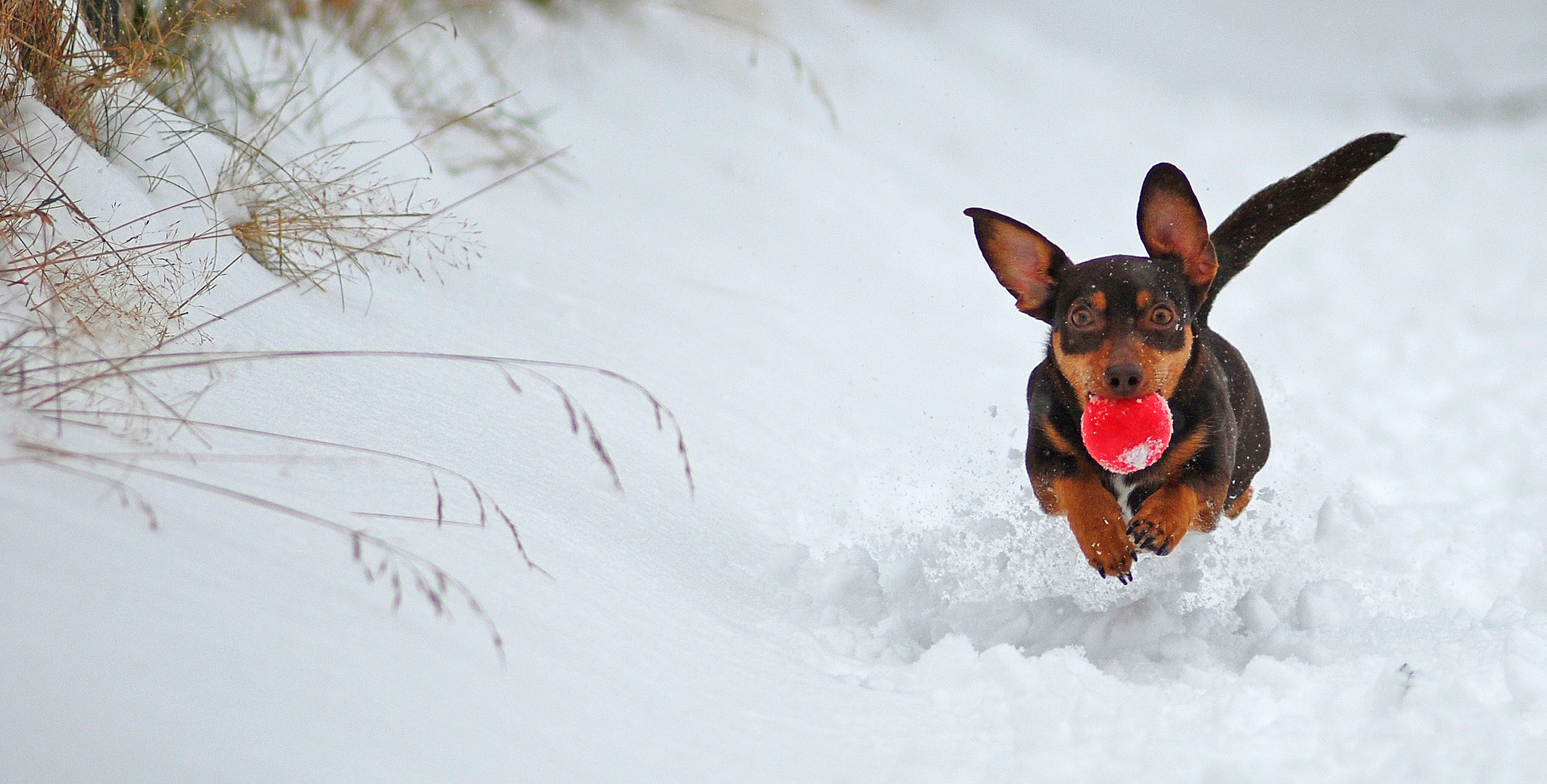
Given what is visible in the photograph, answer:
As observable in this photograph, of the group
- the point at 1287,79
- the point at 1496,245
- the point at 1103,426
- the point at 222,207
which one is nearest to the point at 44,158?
the point at 222,207

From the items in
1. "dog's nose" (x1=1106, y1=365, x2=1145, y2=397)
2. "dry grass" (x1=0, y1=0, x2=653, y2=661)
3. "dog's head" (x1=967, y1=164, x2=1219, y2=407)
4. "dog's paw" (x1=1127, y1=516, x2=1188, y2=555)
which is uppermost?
"dry grass" (x1=0, y1=0, x2=653, y2=661)

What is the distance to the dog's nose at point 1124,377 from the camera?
7.70ft

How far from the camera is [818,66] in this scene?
8.02 meters

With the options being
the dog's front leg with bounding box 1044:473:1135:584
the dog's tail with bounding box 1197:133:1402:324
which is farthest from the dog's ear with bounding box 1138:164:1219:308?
the dog's front leg with bounding box 1044:473:1135:584

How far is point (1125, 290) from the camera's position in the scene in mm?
2500

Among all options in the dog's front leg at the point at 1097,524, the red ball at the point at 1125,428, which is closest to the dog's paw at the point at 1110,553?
the dog's front leg at the point at 1097,524

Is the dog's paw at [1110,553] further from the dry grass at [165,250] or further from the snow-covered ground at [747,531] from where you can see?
the dry grass at [165,250]

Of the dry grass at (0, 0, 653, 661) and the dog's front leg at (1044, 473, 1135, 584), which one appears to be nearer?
the dry grass at (0, 0, 653, 661)

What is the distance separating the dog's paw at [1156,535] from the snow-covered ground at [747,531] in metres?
0.21

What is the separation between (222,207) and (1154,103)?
7853 mm

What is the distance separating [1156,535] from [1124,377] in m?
0.37

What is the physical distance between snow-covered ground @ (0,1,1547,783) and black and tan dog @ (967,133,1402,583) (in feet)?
0.79

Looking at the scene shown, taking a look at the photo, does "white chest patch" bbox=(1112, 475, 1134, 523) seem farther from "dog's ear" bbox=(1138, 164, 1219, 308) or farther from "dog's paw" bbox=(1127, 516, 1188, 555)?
"dog's ear" bbox=(1138, 164, 1219, 308)

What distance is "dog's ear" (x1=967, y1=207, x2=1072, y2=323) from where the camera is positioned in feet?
8.77
